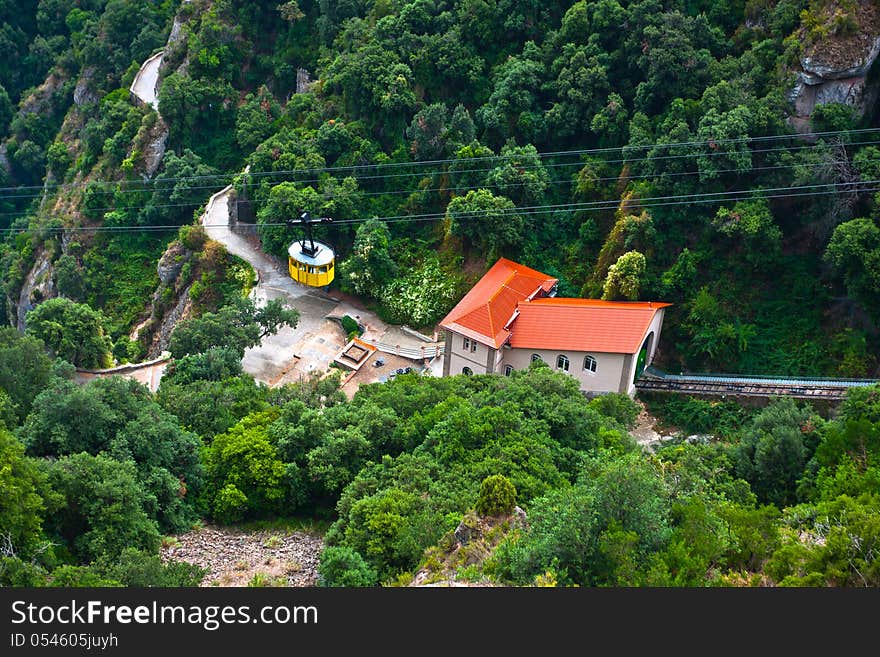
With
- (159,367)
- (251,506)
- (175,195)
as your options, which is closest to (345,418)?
(251,506)

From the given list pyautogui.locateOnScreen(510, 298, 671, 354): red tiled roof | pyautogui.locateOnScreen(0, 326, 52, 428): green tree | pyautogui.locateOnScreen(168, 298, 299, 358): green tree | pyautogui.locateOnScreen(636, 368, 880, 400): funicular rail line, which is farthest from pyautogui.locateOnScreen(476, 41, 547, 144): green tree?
pyautogui.locateOnScreen(0, 326, 52, 428): green tree

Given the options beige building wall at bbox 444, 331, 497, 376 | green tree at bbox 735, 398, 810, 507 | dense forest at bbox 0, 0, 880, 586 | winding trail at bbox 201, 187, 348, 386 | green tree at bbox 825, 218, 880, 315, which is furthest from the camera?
winding trail at bbox 201, 187, 348, 386

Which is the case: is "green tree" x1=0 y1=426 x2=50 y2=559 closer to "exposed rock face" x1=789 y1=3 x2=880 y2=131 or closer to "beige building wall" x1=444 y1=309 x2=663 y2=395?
"beige building wall" x1=444 y1=309 x2=663 y2=395

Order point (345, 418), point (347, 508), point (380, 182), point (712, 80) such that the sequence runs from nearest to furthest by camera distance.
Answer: point (347, 508), point (345, 418), point (712, 80), point (380, 182)

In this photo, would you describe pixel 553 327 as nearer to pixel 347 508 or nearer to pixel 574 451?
pixel 574 451

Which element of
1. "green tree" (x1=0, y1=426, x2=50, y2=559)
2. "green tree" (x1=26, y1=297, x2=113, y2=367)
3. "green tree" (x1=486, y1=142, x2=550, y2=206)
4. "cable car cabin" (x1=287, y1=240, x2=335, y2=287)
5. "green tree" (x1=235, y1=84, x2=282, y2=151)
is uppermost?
"green tree" (x1=235, y1=84, x2=282, y2=151)

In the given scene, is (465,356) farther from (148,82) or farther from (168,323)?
(148,82)
